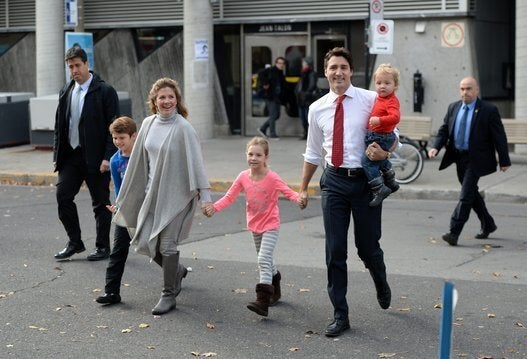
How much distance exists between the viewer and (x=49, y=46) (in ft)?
75.9

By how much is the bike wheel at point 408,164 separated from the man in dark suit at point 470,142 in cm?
470

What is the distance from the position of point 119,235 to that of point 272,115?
46.1 ft

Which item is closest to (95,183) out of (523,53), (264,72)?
(523,53)

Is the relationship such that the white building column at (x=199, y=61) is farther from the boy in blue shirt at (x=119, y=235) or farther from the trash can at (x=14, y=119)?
the boy in blue shirt at (x=119, y=235)

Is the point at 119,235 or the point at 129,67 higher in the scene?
the point at 129,67

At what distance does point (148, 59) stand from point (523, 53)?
9010mm

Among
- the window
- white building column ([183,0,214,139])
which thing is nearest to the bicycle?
white building column ([183,0,214,139])

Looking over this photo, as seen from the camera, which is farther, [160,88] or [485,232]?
[485,232]

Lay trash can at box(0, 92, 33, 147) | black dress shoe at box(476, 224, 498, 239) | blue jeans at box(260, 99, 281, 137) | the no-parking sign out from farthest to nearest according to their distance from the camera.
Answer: blue jeans at box(260, 99, 281, 137) < trash can at box(0, 92, 33, 147) < the no-parking sign < black dress shoe at box(476, 224, 498, 239)

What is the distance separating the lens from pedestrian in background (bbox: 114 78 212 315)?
25.2 ft

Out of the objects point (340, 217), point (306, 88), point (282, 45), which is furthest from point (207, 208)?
point (282, 45)

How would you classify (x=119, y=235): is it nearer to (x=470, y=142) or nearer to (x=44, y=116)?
(x=470, y=142)

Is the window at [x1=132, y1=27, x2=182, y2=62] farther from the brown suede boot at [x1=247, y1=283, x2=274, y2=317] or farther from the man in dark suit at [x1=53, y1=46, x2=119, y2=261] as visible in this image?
the brown suede boot at [x1=247, y1=283, x2=274, y2=317]

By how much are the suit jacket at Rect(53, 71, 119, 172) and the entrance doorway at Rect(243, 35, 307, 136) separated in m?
12.9
